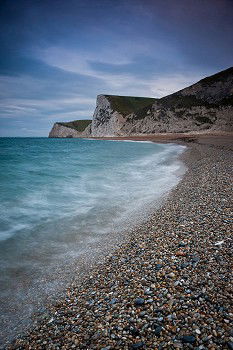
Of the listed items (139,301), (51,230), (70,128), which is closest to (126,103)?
(70,128)

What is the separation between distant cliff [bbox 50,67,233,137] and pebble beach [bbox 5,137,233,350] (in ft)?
244

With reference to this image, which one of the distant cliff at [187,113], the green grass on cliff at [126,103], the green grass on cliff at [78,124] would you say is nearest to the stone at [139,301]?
the distant cliff at [187,113]

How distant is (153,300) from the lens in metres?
3.27

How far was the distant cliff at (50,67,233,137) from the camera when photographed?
75.4m

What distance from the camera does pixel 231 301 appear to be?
298cm

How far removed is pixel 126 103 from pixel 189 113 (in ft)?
182

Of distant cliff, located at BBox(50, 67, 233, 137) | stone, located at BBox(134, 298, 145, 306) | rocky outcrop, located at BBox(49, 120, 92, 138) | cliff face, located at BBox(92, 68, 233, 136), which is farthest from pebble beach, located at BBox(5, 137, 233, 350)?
rocky outcrop, located at BBox(49, 120, 92, 138)

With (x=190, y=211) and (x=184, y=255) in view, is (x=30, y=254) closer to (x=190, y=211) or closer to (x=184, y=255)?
(x=184, y=255)

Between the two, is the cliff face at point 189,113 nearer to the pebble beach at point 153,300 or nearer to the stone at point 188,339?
the pebble beach at point 153,300

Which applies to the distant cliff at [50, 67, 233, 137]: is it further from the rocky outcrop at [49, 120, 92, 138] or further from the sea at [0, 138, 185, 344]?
the sea at [0, 138, 185, 344]

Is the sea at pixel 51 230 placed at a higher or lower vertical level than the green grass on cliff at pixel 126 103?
lower

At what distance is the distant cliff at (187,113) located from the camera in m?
75.4

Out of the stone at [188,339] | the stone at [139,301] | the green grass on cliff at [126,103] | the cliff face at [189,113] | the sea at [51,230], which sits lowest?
the sea at [51,230]

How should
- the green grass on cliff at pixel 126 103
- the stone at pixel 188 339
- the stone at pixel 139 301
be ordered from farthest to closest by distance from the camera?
the green grass on cliff at pixel 126 103
the stone at pixel 139 301
the stone at pixel 188 339
